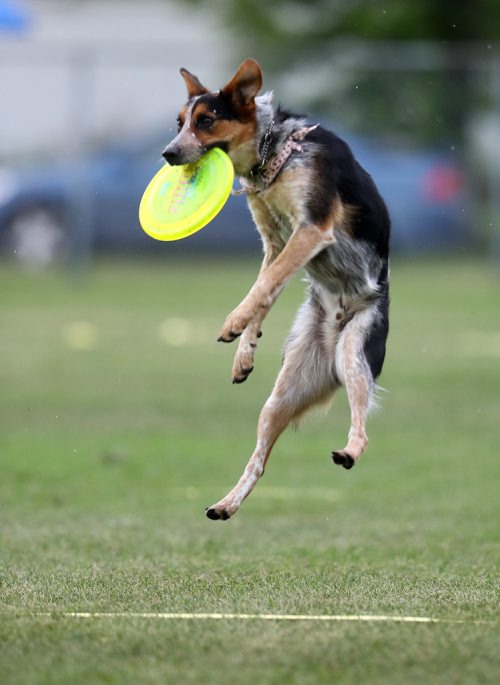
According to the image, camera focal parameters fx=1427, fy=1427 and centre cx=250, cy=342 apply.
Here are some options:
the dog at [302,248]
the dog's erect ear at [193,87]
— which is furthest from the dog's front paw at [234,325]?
the dog's erect ear at [193,87]

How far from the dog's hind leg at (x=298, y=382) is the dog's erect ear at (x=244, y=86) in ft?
3.80

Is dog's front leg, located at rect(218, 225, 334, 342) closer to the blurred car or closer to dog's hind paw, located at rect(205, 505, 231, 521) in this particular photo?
dog's hind paw, located at rect(205, 505, 231, 521)

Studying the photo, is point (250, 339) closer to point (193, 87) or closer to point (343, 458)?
point (343, 458)

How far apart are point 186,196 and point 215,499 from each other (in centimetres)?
308

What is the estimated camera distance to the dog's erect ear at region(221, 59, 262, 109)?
6613 millimetres

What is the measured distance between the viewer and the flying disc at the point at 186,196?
6562mm

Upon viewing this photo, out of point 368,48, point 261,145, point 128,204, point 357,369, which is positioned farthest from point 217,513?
point 368,48

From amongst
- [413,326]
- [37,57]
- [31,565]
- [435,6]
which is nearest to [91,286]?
[37,57]

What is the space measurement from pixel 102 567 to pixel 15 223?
18514 mm

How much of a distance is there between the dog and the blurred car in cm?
1639

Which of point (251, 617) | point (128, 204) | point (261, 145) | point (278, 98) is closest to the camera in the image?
point (251, 617)

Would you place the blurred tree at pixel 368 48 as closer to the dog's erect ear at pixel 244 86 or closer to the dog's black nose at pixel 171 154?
the dog's erect ear at pixel 244 86

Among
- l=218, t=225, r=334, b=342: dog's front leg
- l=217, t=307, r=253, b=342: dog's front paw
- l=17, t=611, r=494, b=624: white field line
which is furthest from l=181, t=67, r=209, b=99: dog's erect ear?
l=17, t=611, r=494, b=624: white field line

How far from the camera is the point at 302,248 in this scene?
6.55m
